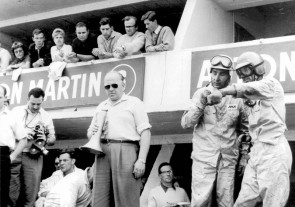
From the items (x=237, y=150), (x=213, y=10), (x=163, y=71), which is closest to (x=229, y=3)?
(x=213, y=10)

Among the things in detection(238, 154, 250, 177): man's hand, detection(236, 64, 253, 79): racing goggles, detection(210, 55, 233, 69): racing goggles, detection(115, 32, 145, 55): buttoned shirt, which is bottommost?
detection(238, 154, 250, 177): man's hand

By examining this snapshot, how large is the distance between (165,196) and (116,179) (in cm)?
179

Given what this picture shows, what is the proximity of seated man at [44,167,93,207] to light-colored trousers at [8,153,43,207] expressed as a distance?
10.7 inches

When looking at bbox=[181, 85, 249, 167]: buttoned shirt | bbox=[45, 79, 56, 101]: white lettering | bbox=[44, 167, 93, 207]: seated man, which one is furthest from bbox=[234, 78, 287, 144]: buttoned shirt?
bbox=[45, 79, 56, 101]: white lettering

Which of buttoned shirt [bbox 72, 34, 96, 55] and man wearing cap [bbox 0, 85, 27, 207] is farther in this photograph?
buttoned shirt [bbox 72, 34, 96, 55]

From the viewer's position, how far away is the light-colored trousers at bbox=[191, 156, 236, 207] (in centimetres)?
603

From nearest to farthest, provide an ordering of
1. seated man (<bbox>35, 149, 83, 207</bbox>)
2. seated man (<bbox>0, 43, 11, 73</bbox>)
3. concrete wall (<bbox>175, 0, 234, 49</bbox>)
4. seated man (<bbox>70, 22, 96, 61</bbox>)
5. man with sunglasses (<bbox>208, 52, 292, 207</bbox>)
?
man with sunglasses (<bbox>208, 52, 292, 207</bbox>), seated man (<bbox>35, 149, 83, 207</bbox>), concrete wall (<bbox>175, 0, 234, 49</bbox>), seated man (<bbox>70, 22, 96, 61</bbox>), seated man (<bbox>0, 43, 11, 73</bbox>)

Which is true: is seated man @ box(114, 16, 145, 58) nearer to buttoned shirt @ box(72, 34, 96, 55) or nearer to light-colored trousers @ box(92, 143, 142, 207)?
buttoned shirt @ box(72, 34, 96, 55)

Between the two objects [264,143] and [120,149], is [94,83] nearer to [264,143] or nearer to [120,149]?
[120,149]

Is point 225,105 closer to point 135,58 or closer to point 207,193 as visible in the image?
point 207,193

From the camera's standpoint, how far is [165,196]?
305 inches

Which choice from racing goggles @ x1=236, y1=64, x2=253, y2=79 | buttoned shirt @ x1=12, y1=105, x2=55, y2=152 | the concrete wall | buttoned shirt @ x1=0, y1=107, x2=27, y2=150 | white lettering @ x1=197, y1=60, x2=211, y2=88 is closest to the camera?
racing goggles @ x1=236, y1=64, x2=253, y2=79

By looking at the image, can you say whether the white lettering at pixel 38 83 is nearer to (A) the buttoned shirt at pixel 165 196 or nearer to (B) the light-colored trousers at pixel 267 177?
(A) the buttoned shirt at pixel 165 196

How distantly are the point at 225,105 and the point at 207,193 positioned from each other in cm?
100
